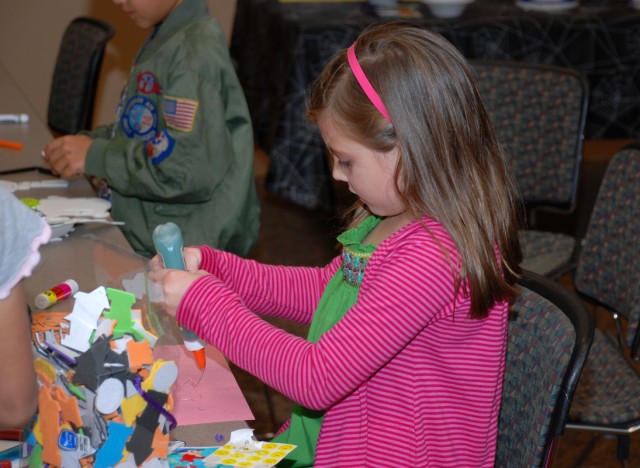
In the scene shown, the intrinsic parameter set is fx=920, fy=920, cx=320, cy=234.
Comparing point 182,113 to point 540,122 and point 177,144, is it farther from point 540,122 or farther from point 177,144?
point 540,122

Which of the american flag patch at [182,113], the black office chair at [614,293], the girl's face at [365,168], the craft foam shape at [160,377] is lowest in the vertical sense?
the black office chair at [614,293]

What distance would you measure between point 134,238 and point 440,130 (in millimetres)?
1033

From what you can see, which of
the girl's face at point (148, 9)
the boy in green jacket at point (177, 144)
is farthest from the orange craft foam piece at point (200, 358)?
the girl's face at point (148, 9)

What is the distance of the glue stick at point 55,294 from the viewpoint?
1.38 metres

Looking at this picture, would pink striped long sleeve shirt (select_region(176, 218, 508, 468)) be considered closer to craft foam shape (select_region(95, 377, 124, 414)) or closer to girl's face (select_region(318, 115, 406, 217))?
girl's face (select_region(318, 115, 406, 217))

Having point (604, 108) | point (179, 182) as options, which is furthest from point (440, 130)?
point (604, 108)

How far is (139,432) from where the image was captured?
3.19 ft

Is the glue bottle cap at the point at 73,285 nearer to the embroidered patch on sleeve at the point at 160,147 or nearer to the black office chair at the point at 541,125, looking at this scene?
the embroidered patch on sleeve at the point at 160,147

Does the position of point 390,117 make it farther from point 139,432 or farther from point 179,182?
point 179,182

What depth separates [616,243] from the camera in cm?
203

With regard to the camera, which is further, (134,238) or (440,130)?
(134,238)

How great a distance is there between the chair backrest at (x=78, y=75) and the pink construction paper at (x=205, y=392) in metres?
1.81

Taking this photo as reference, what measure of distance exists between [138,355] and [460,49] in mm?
2663

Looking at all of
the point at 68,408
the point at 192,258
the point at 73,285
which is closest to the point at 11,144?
the point at 73,285
